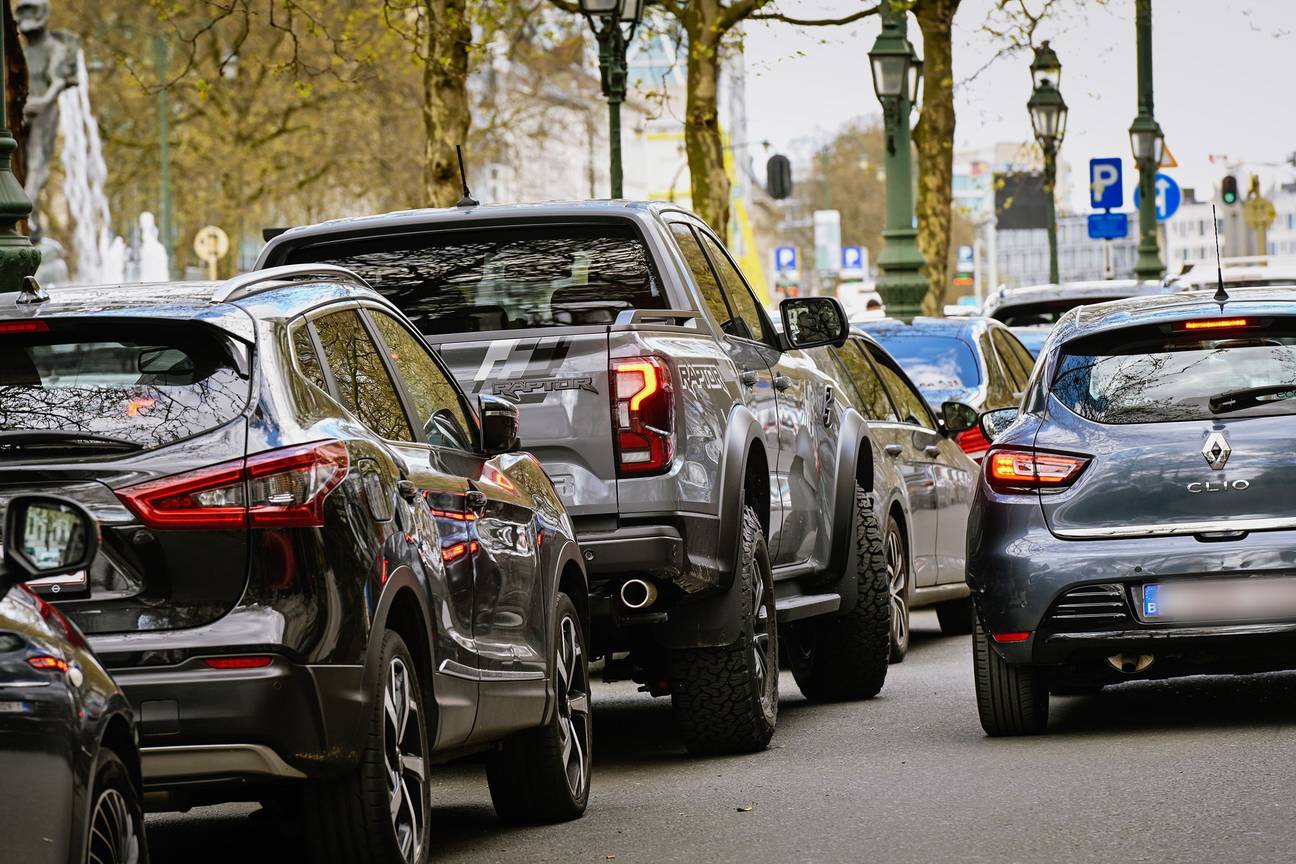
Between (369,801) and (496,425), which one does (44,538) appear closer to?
(369,801)

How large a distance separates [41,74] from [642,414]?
21.2 metres

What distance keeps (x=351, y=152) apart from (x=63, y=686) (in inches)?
2240

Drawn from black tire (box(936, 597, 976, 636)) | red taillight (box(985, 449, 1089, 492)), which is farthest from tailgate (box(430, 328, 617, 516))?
black tire (box(936, 597, 976, 636))

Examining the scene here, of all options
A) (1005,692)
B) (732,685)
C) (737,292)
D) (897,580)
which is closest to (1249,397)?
(1005,692)

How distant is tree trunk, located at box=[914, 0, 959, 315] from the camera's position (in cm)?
3834

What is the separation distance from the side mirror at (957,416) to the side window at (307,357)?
7936 millimetres

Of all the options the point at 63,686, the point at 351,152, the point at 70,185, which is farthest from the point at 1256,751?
the point at 351,152

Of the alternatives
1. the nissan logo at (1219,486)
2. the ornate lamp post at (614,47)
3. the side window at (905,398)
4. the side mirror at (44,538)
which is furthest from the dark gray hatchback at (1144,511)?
the ornate lamp post at (614,47)

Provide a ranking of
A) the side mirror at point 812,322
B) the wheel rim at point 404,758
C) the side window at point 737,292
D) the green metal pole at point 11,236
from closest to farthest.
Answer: the wheel rim at point 404,758 → the side window at point 737,292 → the side mirror at point 812,322 → the green metal pole at point 11,236

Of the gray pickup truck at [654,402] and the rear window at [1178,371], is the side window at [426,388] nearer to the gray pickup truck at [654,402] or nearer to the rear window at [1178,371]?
the gray pickup truck at [654,402]

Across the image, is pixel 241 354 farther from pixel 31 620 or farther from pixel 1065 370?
pixel 1065 370

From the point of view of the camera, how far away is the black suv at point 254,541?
577 cm

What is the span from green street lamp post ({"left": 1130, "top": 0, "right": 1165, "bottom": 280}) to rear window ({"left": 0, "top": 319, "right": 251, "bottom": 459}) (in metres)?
34.5

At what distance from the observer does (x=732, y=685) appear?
31.2 ft
